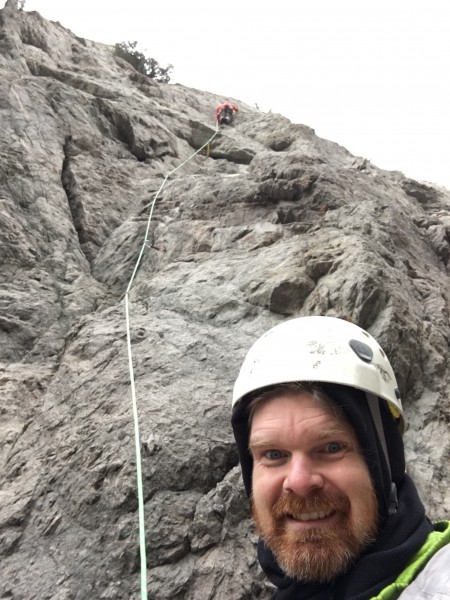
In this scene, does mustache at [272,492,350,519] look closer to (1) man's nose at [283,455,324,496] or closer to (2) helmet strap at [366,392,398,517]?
(1) man's nose at [283,455,324,496]

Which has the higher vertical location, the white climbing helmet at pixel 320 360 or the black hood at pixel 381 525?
the white climbing helmet at pixel 320 360

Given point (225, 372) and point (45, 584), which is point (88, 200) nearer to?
point (225, 372)

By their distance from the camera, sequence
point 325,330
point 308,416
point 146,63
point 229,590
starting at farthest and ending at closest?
point 146,63 < point 229,590 < point 325,330 < point 308,416

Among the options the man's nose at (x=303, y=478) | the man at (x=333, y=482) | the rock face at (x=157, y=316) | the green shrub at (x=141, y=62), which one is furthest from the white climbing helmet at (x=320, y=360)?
the green shrub at (x=141, y=62)

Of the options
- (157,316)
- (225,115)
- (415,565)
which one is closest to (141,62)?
(225,115)

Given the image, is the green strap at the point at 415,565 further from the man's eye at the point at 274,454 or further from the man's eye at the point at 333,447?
the man's eye at the point at 274,454

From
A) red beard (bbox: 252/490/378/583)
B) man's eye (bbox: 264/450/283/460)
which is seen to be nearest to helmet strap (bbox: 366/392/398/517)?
red beard (bbox: 252/490/378/583)

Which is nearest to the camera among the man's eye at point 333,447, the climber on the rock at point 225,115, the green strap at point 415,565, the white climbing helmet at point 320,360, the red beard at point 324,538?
the green strap at point 415,565

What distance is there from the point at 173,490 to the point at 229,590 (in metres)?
0.88

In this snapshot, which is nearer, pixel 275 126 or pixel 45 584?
pixel 45 584

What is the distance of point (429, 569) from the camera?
1847 millimetres

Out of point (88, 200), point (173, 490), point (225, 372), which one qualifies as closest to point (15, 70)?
point (88, 200)

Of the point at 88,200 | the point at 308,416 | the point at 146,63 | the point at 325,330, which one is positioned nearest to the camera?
the point at 308,416

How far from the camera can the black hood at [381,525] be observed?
2.00 metres
